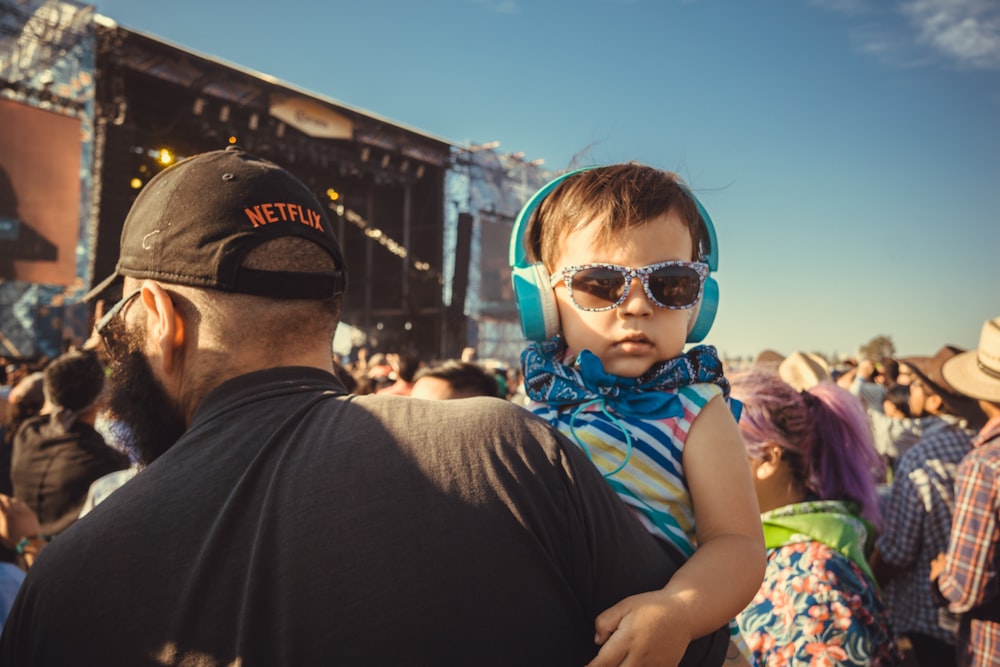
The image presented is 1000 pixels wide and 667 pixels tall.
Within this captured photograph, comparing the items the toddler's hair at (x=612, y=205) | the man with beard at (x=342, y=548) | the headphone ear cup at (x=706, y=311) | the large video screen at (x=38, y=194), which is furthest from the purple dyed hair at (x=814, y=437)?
the large video screen at (x=38, y=194)

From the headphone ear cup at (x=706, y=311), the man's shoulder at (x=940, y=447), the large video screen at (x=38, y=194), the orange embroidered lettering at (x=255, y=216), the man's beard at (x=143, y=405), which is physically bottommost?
the man's shoulder at (x=940, y=447)

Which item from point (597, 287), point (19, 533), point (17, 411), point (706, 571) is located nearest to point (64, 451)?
point (19, 533)

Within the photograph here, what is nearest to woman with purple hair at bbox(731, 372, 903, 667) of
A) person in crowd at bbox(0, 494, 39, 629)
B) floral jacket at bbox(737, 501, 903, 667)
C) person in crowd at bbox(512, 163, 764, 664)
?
floral jacket at bbox(737, 501, 903, 667)

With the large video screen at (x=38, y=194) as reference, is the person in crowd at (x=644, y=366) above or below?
below

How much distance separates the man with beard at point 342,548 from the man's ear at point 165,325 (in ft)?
0.56

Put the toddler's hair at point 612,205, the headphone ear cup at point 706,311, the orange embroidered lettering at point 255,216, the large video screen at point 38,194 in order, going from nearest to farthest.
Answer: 1. the orange embroidered lettering at point 255,216
2. the toddler's hair at point 612,205
3. the headphone ear cup at point 706,311
4. the large video screen at point 38,194

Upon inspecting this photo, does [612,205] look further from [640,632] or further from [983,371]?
[983,371]

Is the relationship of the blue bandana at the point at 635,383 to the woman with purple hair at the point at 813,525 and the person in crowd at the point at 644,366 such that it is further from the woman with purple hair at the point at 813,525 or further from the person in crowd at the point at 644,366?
the woman with purple hair at the point at 813,525

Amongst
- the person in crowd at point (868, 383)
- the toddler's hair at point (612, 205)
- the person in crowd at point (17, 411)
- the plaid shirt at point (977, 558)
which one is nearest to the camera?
the toddler's hair at point (612, 205)

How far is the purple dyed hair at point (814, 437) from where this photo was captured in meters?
2.46

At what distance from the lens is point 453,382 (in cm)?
407

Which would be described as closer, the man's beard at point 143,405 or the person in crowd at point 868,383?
the man's beard at point 143,405

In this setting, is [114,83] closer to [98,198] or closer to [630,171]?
[98,198]

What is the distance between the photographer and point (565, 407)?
58.5 inches
